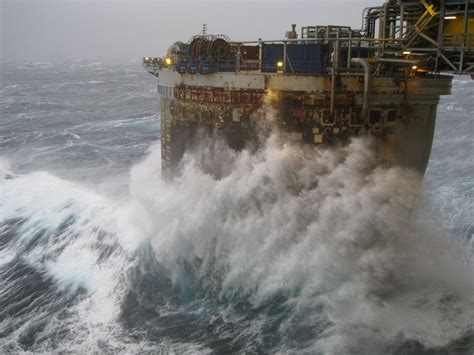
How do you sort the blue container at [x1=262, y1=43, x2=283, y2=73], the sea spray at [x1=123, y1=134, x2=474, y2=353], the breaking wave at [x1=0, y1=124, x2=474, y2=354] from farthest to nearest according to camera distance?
the blue container at [x1=262, y1=43, x2=283, y2=73]
the sea spray at [x1=123, y1=134, x2=474, y2=353]
the breaking wave at [x1=0, y1=124, x2=474, y2=354]

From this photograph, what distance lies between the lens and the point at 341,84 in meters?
17.3

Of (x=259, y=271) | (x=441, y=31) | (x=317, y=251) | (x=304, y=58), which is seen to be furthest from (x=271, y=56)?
(x=259, y=271)

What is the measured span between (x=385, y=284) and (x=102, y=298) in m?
10.5

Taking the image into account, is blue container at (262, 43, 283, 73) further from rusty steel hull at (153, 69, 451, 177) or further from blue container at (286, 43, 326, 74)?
rusty steel hull at (153, 69, 451, 177)

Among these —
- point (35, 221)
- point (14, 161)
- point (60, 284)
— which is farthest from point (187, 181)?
point (14, 161)

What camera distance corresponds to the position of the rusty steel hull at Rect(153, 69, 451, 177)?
683 inches

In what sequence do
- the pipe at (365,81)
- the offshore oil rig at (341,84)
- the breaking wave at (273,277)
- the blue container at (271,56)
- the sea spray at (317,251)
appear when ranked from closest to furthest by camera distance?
the breaking wave at (273,277), the sea spray at (317,251), the pipe at (365,81), the offshore oil rig at (341,84), the blue container at (271,56)

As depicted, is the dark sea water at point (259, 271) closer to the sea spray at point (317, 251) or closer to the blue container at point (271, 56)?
the sea spray at point (317, 251)

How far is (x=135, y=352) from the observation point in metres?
15.7

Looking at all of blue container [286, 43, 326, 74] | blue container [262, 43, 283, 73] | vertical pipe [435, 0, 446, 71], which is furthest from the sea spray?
vertical pipe [435, 0, 446, 71]

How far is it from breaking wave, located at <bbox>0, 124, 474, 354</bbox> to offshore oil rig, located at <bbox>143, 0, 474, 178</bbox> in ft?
2.67

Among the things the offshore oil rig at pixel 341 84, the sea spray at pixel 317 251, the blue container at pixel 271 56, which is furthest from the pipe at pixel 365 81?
the blue container at pixel 271 56

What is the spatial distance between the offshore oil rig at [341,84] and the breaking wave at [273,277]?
0.82 metres

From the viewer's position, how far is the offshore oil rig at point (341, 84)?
17312 millimetres
